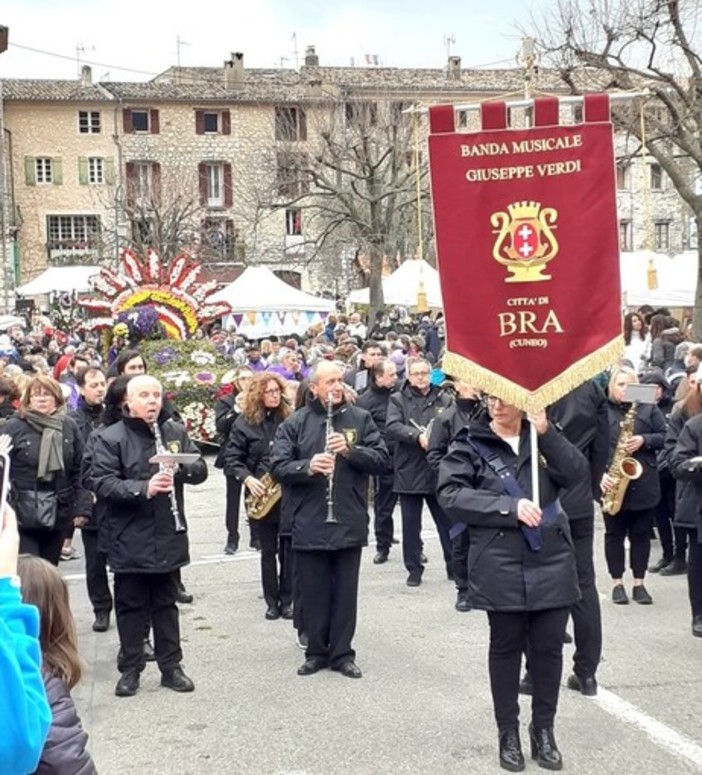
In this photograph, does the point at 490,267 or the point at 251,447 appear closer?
the point at 490,267

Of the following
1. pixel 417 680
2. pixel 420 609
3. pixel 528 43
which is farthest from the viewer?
pixel 528 43

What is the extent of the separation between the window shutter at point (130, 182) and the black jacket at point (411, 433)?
43.1 metres

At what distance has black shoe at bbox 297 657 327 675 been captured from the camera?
6.49 meters

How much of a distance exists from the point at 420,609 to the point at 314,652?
5.11 ft

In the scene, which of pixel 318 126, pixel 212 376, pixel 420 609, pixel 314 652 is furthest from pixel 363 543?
pixel 318 126

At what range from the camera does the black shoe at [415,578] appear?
8703 mm

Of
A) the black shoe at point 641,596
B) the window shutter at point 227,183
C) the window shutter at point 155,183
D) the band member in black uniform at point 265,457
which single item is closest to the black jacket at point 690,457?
the black shoe at point 641,596

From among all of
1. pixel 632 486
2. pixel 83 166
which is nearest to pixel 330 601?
pixel 632 486

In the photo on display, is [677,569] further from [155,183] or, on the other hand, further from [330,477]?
[155,183]

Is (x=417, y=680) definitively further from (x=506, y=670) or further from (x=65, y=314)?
(x=65, y=314)

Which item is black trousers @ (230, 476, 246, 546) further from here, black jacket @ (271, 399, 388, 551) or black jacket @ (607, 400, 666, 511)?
black jacket @ (607, 400, 666, 511)

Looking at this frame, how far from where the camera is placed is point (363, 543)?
21.7 ft

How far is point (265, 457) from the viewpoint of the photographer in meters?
8.00

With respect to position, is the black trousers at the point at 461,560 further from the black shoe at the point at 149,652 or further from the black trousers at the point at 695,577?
the black shoe at the point at 149,652
